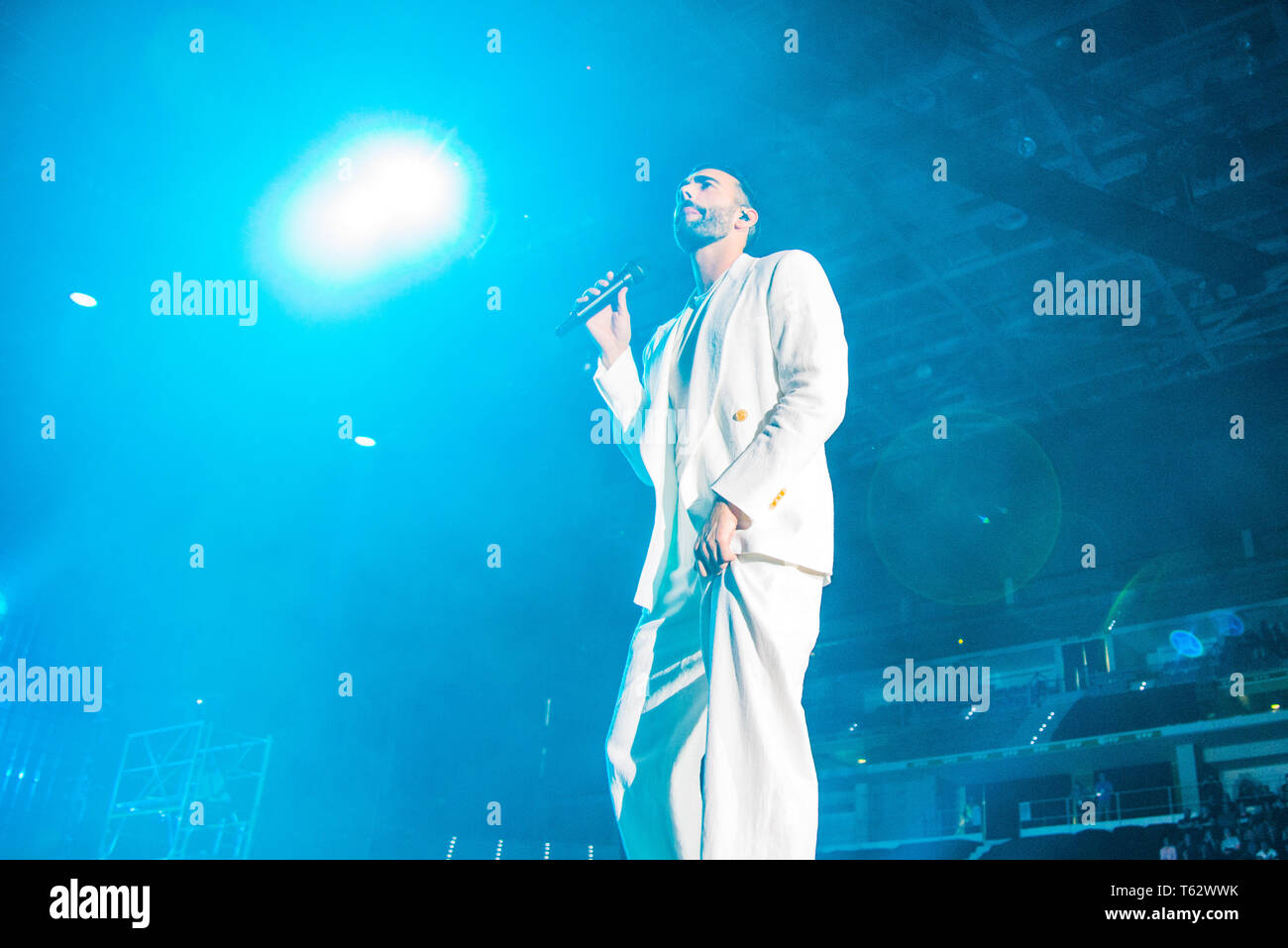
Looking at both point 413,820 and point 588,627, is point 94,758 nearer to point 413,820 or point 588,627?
point 413,820

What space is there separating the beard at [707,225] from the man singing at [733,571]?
12 centimetres

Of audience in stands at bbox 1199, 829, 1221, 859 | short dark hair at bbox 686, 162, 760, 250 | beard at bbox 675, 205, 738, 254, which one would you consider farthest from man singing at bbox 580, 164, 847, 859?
audience in stands at bbox 1199, 829, 1221, 859

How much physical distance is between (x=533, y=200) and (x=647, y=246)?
832 mm

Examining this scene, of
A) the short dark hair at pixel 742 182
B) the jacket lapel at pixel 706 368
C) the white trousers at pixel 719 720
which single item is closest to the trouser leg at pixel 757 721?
the white trousers at pixel 719 720

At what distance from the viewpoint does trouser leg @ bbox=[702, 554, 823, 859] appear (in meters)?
1.83

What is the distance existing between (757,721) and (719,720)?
0.08 meters

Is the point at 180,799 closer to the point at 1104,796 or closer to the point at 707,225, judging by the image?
the point at 707,225

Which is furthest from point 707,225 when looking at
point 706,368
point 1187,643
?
point 1187,643

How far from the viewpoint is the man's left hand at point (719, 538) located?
→ 200cm

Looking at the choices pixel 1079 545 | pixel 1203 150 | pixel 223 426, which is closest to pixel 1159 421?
pixel 1079 545

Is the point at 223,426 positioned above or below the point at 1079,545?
above

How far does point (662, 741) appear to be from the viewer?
211cm

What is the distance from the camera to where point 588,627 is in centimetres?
1005

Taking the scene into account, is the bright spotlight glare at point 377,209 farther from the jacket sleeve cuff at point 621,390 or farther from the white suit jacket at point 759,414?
the white suit jacket at point 759,414
